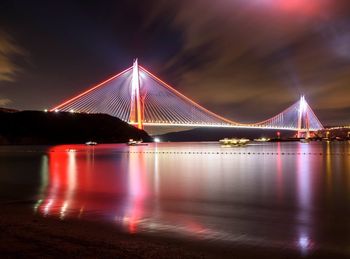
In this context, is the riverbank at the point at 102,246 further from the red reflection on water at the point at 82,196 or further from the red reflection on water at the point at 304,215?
the red reflection on water at the point at 82,196

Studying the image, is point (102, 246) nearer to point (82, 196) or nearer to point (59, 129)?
point (82, 196)

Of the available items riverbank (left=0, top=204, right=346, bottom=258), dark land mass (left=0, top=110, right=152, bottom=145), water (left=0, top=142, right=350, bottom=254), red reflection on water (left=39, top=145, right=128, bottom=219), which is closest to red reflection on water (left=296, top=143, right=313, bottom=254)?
water (left=0, top=142, right=350, bottom=254)

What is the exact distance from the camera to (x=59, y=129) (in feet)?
436

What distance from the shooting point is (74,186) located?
18.0m

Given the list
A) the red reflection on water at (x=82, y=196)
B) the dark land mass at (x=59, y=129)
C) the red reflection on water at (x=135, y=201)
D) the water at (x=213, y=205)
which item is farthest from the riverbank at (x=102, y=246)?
the dark land mass at (x=59, y=129)

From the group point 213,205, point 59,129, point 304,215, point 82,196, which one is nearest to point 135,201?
point 82,196

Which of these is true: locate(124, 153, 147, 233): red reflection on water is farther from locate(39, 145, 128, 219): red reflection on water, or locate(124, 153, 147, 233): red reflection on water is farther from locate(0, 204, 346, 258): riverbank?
locate(0, 204, 346, 258): riverbank

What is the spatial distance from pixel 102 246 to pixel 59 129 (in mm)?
131446

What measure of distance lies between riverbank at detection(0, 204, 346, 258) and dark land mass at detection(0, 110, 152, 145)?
4768 inches

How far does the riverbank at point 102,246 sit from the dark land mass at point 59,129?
121 metres

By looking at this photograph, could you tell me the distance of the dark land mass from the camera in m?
126

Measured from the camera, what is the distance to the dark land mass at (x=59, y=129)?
12550cm

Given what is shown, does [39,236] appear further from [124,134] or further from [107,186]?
[124,134]

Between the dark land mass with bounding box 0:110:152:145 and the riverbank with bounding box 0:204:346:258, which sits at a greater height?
the dark land mass with bounding box 0:110:152:145
